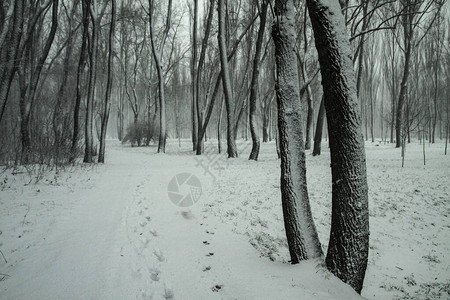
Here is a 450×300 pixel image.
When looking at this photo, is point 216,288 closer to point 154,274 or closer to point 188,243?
point 154,274

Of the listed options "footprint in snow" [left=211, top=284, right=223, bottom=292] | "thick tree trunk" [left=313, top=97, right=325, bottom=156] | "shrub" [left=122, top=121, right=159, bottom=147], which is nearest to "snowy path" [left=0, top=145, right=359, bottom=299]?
"footprint in snow" [left=211, top=284, right=223, bottom=292]

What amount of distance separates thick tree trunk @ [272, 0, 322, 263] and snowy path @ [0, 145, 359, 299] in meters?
0.23

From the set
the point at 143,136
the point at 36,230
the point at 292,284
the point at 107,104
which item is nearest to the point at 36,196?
the point at 36,230

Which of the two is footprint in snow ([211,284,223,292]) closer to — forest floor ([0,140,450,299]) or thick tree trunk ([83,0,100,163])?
forest floor ([0,140,450,299])

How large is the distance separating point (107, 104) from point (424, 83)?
3055cm

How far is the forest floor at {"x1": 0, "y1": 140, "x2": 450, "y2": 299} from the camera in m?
2.07

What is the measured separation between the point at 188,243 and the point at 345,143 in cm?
233

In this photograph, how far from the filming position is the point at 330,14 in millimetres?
2078

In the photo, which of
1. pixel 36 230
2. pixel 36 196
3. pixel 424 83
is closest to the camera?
pixel 36 230

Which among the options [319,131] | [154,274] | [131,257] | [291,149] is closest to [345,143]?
[291,149]

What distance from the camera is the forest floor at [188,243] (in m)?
2.07

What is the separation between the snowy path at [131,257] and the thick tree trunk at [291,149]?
0.23m

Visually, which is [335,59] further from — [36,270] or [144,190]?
[144,190]

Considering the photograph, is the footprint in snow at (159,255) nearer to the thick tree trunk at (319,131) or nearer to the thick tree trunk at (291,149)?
the thick tree trunk at (291,149)
